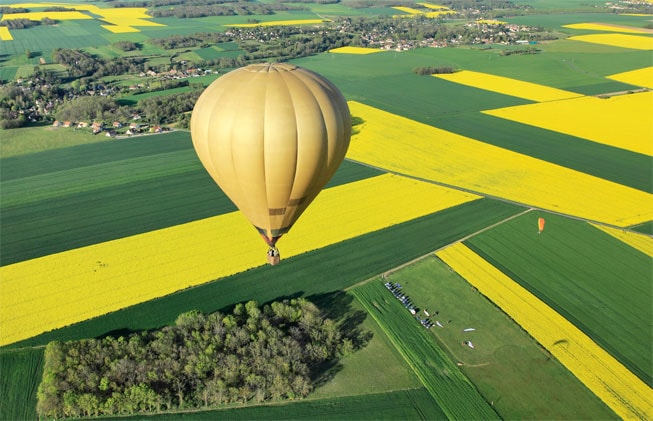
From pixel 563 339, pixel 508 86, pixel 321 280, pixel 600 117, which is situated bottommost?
pixel 563 339

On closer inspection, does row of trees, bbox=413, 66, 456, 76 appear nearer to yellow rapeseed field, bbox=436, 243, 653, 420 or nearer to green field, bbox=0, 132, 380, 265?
green field, bbox=0, 132, 380, 265

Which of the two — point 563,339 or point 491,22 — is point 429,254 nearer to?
point 563,339

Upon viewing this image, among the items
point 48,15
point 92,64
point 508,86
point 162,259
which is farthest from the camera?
point 48,15

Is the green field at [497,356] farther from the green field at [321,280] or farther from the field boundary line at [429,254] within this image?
the green field at [321,280]

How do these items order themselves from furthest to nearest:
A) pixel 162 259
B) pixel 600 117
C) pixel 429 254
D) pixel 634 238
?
pixel 600 117 < pixel 634 238 < pixel 429 254 < pixel 162 259

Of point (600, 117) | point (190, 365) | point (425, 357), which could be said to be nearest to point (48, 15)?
point (600, 117)

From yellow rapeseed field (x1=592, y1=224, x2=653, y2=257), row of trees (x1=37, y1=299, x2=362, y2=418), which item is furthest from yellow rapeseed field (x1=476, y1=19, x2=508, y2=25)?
row of trees (x1=37, y1=299, x2=362, y2=418)
